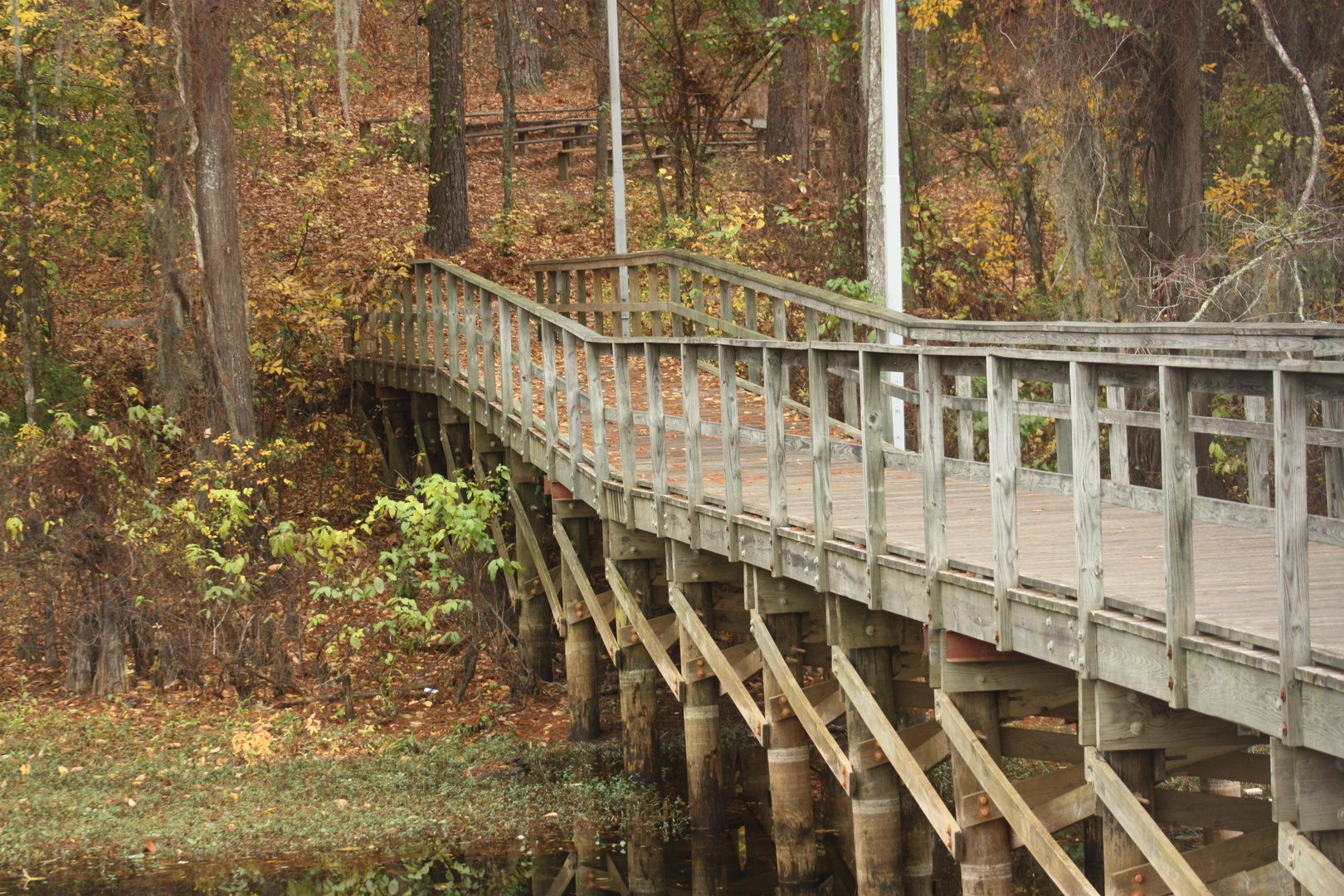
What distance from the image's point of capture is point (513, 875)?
10047mm

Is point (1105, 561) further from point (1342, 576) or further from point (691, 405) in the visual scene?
point (691, 405)

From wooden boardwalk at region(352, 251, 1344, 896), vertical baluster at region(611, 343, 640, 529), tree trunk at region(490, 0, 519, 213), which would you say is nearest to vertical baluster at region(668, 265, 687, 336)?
wooden boardwalk at region(352, 251, 1344, 896)

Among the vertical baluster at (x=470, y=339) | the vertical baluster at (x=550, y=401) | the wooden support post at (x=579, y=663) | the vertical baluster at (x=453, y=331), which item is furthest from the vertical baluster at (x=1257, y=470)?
the vertical baluster at (x=453, y=331)

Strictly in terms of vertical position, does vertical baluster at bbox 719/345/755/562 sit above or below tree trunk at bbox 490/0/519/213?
below

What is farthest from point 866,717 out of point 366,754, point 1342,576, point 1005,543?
point 366,754

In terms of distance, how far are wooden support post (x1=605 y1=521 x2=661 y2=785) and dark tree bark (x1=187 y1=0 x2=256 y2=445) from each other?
566 cm

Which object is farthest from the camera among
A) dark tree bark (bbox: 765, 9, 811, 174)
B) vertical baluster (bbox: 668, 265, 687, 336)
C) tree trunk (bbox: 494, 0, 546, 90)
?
tree trunk (bbox: 494, 0, 546, 90)

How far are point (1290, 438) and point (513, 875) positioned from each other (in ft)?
22.1

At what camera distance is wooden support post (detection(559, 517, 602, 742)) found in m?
12.8

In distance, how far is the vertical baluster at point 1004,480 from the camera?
6375 mm

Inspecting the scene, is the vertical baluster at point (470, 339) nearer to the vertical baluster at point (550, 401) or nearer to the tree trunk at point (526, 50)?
the vertical baluster at point (550, 401)

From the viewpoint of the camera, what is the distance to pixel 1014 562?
641 centimetres

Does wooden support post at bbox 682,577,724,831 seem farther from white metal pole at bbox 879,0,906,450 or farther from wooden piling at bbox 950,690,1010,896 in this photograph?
wooden piling at bbox 950,690,1010,896

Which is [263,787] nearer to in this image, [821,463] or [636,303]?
[821,463]
